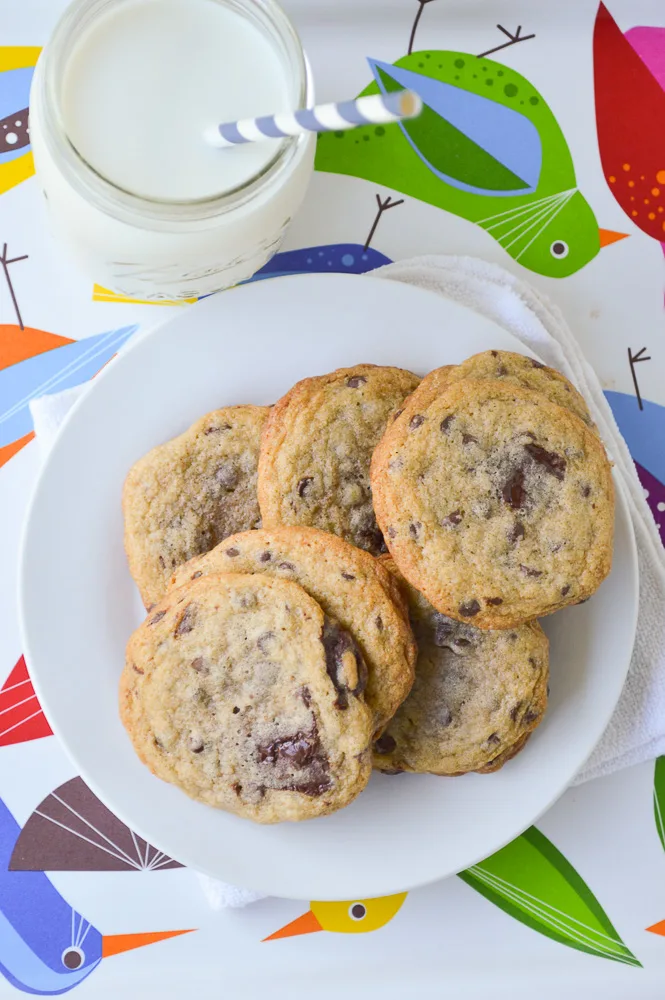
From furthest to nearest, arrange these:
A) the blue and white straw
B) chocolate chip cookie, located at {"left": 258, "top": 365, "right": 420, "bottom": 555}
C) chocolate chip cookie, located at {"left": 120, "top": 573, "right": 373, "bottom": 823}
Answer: chocolate chip cookie, located at {"left": 258, "top": 365, "right": 420, "bottom": 555} < chocolate chip cookie, located at {"left": 120, "top": 573, "right": 373, "bottom": 823} < the blue and white straw

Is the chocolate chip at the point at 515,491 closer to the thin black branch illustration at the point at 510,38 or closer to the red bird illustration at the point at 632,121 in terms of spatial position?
the red bird illustration at the point at 632,121

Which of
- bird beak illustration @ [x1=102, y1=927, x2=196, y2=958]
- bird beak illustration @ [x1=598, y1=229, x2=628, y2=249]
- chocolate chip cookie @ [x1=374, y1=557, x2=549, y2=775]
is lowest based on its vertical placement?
bird beak illustration @ [x1=102, y1=927, x2=196, y2=958]

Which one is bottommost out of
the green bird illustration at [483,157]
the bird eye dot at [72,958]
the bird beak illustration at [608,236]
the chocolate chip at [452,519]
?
the bird eye dot at [72,958]

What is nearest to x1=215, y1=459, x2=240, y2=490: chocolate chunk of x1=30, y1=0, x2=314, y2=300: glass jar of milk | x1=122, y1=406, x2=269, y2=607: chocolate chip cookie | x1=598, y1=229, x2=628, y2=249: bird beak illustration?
x1=122, y1=406, x2=269, y2=607: chocolate chip cookie

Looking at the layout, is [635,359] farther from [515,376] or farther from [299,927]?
[299,927]

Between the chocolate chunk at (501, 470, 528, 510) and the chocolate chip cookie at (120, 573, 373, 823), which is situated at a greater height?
the chocolate chunk at (501, 470, 528, 510)

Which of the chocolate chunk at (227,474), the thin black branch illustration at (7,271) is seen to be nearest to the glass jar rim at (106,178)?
the chocolate chunk at (227,474)

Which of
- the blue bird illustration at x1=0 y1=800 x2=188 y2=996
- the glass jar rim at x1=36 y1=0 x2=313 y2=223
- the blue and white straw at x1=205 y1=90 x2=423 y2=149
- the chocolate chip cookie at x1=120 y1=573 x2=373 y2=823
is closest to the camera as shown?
the blue and white straw at x1=205 y1=90 x2=423 y2=149

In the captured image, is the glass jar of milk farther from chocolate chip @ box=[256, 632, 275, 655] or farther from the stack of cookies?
chocolate chip @ box=[256, 632, 275, 655]
